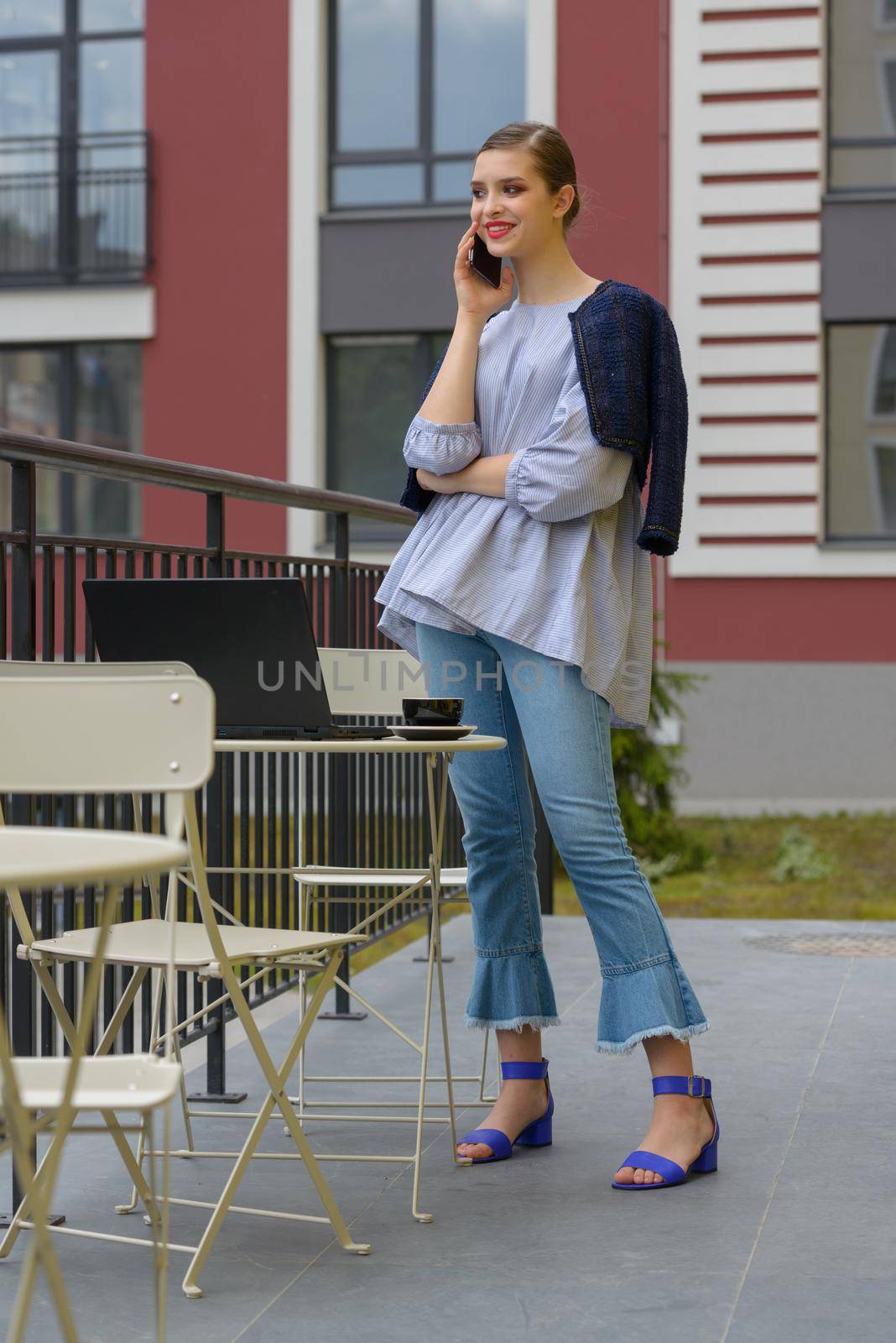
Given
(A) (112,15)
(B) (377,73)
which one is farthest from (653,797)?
(A) (112,15)

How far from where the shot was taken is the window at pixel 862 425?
45.0ft

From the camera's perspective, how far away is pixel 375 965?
5836 mm

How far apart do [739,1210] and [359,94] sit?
43.0ft

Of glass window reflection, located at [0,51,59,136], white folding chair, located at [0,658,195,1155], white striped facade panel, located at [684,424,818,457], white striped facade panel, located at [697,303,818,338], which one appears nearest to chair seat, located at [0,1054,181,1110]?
white folding chair, located at [0,658,195,1155]

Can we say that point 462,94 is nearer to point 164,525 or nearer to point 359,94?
point 359,94

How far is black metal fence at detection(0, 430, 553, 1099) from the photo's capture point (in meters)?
3.11

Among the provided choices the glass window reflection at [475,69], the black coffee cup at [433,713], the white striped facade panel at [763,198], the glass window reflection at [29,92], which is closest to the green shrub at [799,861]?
the white striped facade panel at [763,198]

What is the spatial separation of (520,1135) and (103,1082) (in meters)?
1.73

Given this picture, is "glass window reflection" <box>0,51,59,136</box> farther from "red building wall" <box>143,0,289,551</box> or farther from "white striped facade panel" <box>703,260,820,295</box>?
"white striped facade panel" <box>703,260,820,295</box>

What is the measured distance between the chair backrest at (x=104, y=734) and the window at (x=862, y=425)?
39.6ft

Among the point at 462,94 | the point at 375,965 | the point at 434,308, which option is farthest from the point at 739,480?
the point at 375,965

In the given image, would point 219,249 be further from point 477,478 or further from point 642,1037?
point 642,1037

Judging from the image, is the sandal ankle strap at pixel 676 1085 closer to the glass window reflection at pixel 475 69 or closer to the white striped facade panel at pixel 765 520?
the white striped facade panel at pixel 765 520

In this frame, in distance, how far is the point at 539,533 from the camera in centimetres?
325
